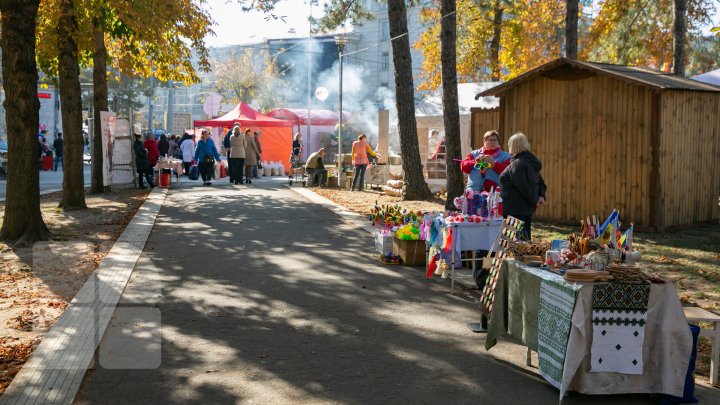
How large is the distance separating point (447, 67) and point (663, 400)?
14.2 m

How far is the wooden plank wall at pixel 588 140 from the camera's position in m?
15.5

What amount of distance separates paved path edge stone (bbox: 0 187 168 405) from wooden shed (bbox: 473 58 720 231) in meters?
8.63

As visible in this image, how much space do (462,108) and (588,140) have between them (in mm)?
9433

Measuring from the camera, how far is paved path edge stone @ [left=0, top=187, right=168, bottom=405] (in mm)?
5949

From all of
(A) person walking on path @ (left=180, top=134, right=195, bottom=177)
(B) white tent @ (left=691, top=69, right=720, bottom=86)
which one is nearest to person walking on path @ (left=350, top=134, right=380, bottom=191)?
(B) white tent @ (left=691, top=69, right=720, bottom=86)

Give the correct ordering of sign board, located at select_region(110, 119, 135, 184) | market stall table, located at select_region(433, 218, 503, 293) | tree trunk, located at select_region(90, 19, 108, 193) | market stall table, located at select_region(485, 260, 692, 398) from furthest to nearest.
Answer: sign board, located at select_region(110, 119, 135, 184) → tree trunk, located at select_region(90, 19, 108, 193) → market stall table, located at select_region(433, 218, 503, 293) → market stall table, located at select_region(485, 260, 692, 398)

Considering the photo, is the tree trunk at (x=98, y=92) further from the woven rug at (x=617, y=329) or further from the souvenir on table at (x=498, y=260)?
the woven rug at (x=617, y=329)

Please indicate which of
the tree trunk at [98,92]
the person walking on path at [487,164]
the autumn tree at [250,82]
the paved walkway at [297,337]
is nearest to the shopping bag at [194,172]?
the tree trunk at [98,92]

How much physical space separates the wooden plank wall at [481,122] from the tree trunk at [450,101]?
56.3 inches

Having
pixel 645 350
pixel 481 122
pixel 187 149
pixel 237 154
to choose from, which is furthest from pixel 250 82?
pixel 645 350

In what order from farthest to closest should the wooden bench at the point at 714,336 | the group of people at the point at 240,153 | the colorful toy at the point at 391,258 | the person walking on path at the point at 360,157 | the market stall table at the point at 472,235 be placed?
the group of people at the point at 240,153
the person walking on path at the point at 360,157
the colorful toy at the point at 391,258
the market stall table at the point at 472,235
the wooden bench at the point at 714,336

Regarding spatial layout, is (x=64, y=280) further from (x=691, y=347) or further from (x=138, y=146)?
(x=138, y=146)

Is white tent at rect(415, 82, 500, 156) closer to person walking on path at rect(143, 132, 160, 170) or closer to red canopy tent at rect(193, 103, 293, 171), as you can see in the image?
person walking on path at rect(143, 132, 160, 170)

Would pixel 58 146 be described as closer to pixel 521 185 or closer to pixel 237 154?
pixel 237 154
